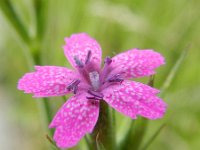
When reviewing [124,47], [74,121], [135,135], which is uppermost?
[74,121]

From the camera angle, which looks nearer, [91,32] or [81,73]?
[81,73]

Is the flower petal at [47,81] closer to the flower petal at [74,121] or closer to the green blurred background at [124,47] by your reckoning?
the flower petal at [74,121]

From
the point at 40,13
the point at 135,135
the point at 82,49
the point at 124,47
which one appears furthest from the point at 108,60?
the point at 124,47

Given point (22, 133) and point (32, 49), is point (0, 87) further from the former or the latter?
point (32, 49)

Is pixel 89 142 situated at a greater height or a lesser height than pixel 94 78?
lesser

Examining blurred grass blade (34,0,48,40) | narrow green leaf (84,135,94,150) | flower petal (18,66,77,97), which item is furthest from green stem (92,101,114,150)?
blurred grass blade (34,0,48,40)

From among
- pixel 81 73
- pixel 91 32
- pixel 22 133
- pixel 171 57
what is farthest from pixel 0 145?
pixel 81 73

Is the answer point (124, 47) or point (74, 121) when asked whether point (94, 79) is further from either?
point (124, 47)
